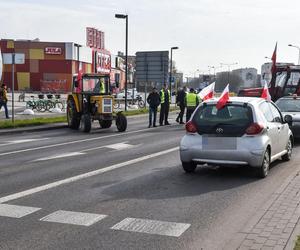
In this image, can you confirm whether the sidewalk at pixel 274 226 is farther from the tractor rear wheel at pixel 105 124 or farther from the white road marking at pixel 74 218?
the tractor rear wheel at pixel 105 124

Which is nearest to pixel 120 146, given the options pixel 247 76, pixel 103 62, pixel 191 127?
pixel 191 127

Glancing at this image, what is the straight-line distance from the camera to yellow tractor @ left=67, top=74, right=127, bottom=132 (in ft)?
67.5

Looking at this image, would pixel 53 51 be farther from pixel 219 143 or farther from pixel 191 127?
pixel 219 143

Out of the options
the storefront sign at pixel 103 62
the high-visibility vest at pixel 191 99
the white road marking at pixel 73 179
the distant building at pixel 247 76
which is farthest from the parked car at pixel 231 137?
the distant building at pixel 247 76

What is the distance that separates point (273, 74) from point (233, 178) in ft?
53.0

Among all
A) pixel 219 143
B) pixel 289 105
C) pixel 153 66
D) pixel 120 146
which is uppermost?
pixel 153 66

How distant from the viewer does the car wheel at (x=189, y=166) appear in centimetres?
1010

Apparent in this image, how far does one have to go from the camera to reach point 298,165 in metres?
11.2

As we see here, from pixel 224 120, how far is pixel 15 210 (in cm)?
430

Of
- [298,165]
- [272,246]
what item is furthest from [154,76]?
[272,246]

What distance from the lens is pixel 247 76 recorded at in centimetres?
10888

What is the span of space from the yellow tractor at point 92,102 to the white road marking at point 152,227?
13.8 metres

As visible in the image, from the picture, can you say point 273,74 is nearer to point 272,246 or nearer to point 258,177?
point 258,177

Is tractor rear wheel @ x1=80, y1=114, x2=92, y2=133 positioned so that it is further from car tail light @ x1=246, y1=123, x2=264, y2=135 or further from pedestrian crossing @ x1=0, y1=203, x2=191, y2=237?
pedestrian crossing @ x1=0, y1=203, x2=191, y2=237
